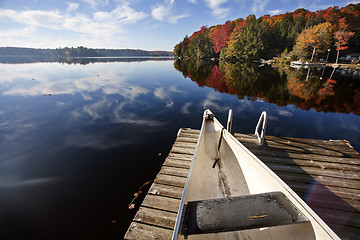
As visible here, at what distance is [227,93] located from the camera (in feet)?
64.7

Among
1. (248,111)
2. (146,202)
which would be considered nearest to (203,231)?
(146,202)

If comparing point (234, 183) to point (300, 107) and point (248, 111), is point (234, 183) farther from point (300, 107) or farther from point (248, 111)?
point (300, 107)

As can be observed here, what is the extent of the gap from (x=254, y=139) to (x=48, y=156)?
394 inches

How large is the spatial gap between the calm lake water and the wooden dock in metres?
1.37

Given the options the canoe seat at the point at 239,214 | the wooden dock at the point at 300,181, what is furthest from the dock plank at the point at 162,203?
the canoe seat at the point at 239,214

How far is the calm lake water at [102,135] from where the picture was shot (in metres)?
4.82

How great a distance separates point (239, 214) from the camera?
2.40 meters

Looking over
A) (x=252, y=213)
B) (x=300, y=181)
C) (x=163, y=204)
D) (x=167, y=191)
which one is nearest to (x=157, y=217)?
(x=163, y=204)

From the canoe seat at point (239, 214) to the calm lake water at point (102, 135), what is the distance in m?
3.12

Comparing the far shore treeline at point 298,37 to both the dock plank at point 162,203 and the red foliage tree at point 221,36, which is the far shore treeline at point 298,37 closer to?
the red foliage tree at point 221,36

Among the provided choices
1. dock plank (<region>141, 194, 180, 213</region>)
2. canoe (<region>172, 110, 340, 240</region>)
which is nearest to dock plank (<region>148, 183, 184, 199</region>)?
dock plank (<region>141, 194, 180, 213</region>)

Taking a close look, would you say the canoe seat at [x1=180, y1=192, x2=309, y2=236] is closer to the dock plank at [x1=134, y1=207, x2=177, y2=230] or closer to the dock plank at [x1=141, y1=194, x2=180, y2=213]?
the dock plank at [x1=134, y1=207, x2=177, y2=230]

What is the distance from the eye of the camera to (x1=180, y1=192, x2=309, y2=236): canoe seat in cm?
221

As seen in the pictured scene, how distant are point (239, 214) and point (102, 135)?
30.6ft
